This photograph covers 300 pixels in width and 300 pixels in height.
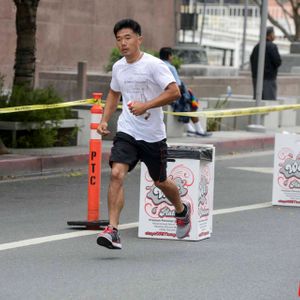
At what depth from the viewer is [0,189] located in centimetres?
1381

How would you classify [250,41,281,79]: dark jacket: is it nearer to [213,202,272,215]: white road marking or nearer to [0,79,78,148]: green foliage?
[0,79,78,148]: green foliage

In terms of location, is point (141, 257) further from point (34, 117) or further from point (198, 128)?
point (198, 128)

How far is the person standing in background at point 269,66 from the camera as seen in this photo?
77.6ft

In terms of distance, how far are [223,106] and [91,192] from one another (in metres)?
13.4

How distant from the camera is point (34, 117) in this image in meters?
16.8

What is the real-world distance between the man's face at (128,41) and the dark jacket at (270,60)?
1455cm

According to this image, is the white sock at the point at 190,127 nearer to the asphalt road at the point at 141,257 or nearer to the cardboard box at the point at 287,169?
the asphalt road at the point at 141,257

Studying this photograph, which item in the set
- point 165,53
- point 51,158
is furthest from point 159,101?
point 165,53

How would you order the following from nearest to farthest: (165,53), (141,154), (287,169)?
(141,154)
(287,169)
(165,53)

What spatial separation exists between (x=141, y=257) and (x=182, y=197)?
111cm

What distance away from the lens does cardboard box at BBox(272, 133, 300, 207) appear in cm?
1266

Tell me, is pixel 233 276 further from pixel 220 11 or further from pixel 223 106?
pixel 220 11

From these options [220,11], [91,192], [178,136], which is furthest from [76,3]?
[220,11]

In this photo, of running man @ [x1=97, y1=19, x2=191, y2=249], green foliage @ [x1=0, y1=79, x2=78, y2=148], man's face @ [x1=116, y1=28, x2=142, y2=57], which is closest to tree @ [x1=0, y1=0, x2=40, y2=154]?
green foliage @ [x1=0, y1=79, x2=78, y2=148]
